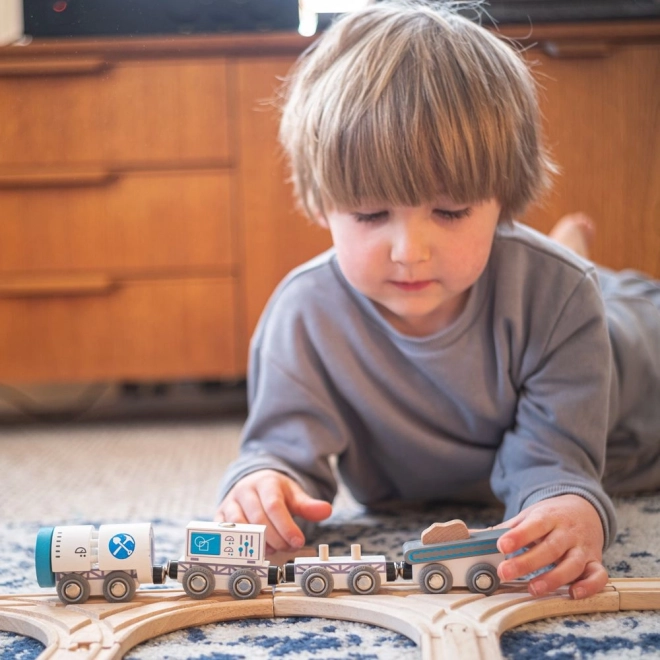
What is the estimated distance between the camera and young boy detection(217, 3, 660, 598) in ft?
2.32

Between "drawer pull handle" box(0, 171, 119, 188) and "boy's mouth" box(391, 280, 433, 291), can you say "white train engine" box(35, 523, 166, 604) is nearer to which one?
"boy's mouth" box(391, 280, 433, 291)

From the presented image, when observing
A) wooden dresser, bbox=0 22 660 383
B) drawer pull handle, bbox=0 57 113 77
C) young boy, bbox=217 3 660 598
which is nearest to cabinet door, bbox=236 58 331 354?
wooden dresser, bbox=0 22 660 383

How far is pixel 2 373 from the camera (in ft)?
4.66

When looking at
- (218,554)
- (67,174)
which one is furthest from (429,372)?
(67,174)

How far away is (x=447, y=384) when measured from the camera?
0.84 metres

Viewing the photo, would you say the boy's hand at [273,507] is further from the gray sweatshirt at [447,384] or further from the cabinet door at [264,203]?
the cabinet door at [264,203]

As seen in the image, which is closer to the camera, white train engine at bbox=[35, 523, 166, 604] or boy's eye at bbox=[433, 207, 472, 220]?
white train engine at bbox=[35, 523, 166, 604]

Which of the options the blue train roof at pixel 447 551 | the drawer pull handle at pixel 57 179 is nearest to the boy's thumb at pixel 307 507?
the blue train roof at pixel 447 551

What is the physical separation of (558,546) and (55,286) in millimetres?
974

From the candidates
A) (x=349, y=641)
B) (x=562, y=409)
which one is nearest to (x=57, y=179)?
(x=562, y=409)

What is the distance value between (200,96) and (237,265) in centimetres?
26

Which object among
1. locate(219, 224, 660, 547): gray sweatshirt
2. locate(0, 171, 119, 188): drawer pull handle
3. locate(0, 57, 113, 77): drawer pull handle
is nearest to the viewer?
locate(219, 224, 660, 547): gray sweatshirt

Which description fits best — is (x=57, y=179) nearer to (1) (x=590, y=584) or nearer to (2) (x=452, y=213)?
(2) (x=452, y=213)

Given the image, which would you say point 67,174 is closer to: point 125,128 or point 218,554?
point 125,128
